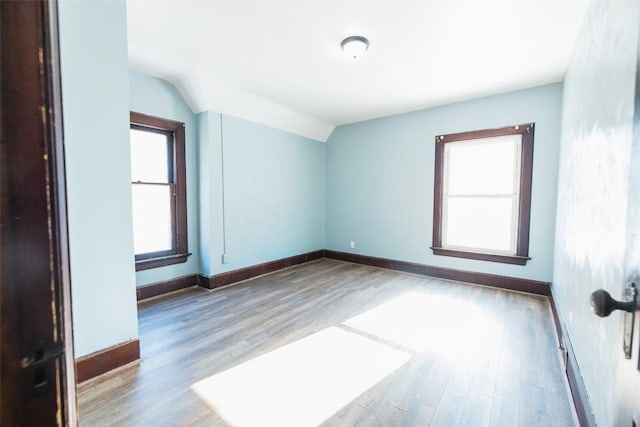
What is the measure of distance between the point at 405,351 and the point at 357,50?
8.12 ft

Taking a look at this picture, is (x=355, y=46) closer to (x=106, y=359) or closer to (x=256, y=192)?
(x=256, y=192)

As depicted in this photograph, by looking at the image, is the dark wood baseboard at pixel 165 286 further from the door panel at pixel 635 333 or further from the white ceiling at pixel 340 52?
the door panel at pixel 635 333

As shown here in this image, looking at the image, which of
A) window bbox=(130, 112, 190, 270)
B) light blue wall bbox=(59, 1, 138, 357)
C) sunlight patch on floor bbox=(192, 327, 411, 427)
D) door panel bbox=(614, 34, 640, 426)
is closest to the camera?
door panel bbox=(614, 34, 640, 426)

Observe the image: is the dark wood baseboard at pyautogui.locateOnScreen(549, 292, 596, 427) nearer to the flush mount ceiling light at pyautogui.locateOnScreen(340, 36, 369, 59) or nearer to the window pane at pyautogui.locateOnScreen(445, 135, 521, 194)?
the window pane at pyautogui.locateOnScreen(445, 135, 521, 194)

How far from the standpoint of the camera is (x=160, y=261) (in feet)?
10.4

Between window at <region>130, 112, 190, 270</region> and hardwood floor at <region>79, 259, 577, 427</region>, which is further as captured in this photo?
window at <region>130, 112, 190, 270</region>

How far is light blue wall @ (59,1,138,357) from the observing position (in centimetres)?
163

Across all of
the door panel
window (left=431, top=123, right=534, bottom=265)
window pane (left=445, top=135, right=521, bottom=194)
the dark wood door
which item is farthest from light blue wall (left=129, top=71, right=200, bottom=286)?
the door panel

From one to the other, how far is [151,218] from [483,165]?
424cm

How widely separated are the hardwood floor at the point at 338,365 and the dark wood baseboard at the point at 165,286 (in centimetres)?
11

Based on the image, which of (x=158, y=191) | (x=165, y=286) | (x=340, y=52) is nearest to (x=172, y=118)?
(x=158, y=191)

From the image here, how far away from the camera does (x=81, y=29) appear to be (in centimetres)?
164

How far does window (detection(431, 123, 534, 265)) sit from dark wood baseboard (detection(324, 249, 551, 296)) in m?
0.23

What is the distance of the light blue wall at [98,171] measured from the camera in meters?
1.63
